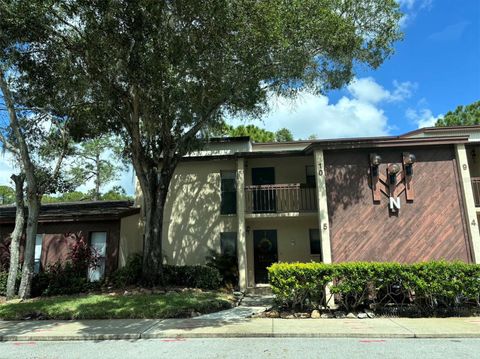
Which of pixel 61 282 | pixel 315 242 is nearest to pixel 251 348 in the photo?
pixel 315 242

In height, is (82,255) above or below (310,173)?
below

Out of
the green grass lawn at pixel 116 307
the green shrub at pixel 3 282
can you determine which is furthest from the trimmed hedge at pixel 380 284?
the green shrub at pixel 3 282

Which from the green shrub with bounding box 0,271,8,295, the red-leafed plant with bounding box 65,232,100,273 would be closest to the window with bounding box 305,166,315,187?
the red-leafed plant with bounding box 65,232,100,273

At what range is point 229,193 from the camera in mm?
17188

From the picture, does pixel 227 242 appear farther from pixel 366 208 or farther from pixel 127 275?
pixel 366 208

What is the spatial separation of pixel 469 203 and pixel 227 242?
9497 millimetres

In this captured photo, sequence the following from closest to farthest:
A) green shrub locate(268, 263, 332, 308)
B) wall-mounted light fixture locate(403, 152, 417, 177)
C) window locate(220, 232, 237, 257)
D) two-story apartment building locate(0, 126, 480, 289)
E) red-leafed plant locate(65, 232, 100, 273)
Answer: green shrub locate(268, 263, 332, 308) → two-story apartment building locate(0, 126, 480, 289) → wall-mounted light fixture locate(403, 152, 417, 177) → red-leafed plant locate(65, 232, 100, 273) → window locate(220, 232, 237, 257)

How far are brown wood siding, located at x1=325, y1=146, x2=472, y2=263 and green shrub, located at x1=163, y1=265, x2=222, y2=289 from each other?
508cm

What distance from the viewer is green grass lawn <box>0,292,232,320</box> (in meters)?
10.1

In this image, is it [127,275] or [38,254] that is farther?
[38,254]

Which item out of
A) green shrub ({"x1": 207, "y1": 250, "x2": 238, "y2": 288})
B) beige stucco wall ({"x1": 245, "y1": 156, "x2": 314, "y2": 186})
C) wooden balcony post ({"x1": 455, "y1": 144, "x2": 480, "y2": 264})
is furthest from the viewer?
beige stucco wall ({"x1": 245, "y1": 156, "x2": 314, "y2": 186})

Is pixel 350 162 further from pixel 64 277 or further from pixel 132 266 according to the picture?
pixel 64 277

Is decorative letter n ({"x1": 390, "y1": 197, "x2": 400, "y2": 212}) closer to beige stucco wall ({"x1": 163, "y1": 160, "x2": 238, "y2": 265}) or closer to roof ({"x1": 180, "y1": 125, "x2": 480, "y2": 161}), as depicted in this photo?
roof ({"x1": 180, "y1": 125, "x2": 480, "y2": 161})

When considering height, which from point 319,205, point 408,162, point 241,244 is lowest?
point 241,244
